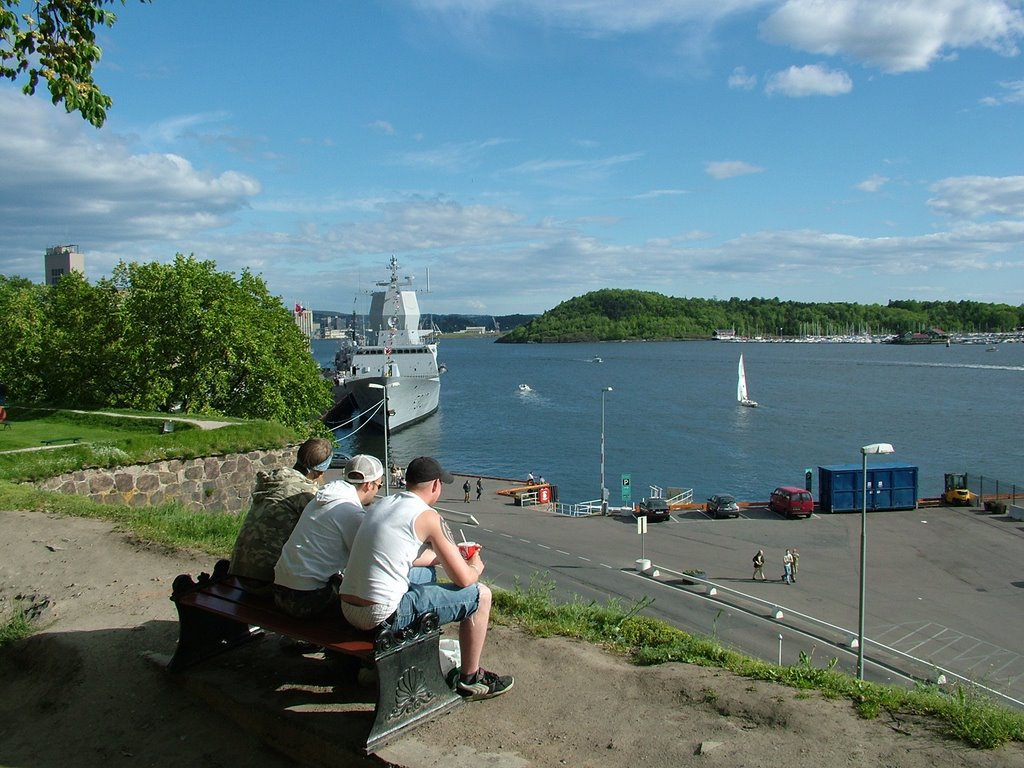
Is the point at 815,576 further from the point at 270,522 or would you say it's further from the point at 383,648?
the point at 383,648

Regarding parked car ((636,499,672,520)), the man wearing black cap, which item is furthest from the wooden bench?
parked car ((636,499,672,520))

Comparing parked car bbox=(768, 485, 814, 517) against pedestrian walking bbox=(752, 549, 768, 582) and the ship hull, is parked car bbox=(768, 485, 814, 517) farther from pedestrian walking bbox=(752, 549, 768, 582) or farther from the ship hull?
the ship hull

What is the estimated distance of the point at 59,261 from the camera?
3986 inches

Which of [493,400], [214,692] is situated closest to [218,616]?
[214,692]

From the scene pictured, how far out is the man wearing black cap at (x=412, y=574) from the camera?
13.8ft

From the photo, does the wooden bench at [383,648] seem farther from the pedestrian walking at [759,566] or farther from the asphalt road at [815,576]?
the pedestrian walking at [759,566]

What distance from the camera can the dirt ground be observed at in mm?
3967

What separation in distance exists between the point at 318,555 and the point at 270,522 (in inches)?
29.4

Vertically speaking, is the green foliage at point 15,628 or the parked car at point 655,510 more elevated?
the green foliage at point 15,628

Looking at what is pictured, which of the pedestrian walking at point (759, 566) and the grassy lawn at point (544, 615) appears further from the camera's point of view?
the pedestrian walking at point (759, 566)

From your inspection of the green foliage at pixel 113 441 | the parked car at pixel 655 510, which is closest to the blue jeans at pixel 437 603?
the green foliage at pixel 113 441

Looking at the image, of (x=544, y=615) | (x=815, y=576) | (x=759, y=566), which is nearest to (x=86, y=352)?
(x=759, y=566)

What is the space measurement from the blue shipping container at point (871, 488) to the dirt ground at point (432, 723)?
32602 mm

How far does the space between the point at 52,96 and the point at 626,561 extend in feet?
Answer: 68.4
